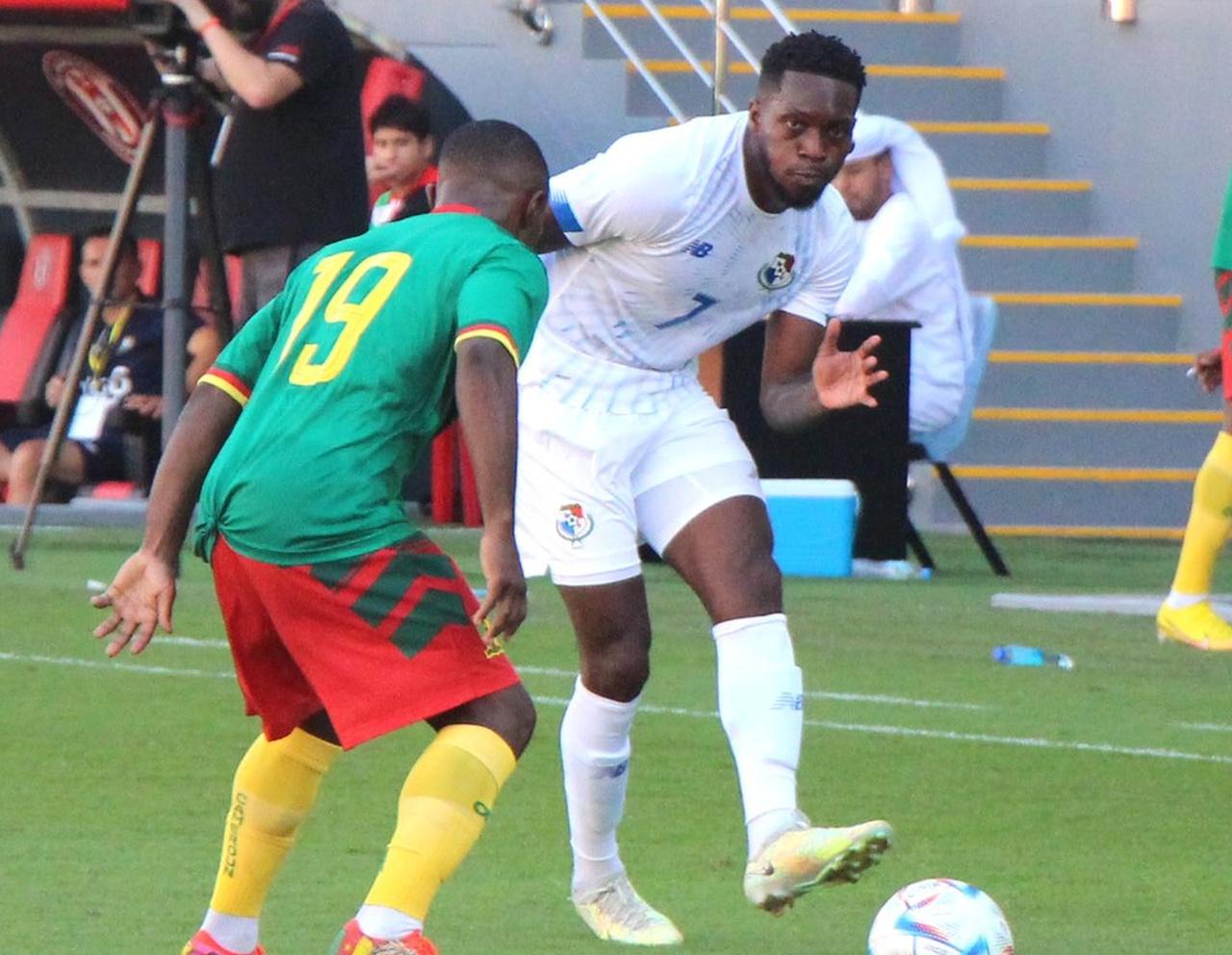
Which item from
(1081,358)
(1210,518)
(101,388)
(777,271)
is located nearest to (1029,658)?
(1210,518)

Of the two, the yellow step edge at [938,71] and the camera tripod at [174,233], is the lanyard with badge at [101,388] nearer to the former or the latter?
the camera tripod at [174,233]

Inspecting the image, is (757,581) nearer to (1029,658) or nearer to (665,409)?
(665,409)

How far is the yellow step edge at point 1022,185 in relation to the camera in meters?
15.9

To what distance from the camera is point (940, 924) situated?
14.8ft

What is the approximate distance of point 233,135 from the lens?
9.91m

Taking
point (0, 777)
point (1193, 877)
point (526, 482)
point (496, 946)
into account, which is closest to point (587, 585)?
point (526, 482)

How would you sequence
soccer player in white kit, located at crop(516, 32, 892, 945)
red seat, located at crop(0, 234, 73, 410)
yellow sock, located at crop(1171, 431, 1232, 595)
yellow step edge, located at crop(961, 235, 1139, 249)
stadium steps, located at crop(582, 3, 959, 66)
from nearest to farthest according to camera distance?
1. soccer player in white kit, located at crop(516, 32, 892, 945)
2. yellow sock, located at crop(1171, 431, 1232, 595)
3. red seat, located at crop(0, 234, 73, 410)
4. yellow step edge, located at crop(961, 235, 1139, 249)
5. stadium steps, located at crop(582, 3, 959, 66)

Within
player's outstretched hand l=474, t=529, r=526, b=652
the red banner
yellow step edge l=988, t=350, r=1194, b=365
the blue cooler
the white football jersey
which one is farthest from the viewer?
yellow step edge l=988, t=350, r=1194, b=365

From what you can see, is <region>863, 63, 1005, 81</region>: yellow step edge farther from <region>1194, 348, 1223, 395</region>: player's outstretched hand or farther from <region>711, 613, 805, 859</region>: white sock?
<region>711, 613, 805, 859</region>: white sock

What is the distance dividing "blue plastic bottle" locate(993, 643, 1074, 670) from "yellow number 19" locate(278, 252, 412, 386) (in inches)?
188

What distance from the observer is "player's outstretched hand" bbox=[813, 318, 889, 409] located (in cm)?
553

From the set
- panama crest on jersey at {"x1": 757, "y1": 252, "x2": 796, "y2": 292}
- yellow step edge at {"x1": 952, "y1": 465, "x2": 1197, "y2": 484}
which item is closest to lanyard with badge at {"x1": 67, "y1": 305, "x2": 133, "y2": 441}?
yellow step edge at {"x1": 952, "y1": 465, "x2": 1197, "y2": 484}

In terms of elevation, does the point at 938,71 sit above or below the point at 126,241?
below

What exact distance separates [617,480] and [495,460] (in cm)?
136
